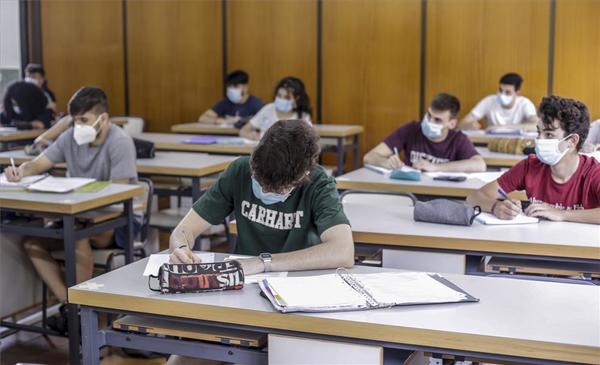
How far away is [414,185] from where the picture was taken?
403 cm

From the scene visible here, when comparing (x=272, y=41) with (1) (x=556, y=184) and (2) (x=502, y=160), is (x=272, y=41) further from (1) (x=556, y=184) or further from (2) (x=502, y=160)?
(1) (x=556, y=184)

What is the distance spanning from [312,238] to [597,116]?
5.67 meters

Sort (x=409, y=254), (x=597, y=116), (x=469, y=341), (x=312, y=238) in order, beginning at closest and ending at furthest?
(x=469, y=341) → (x=312, y=238) → (x=409, y=254) → (x=597, y=116)

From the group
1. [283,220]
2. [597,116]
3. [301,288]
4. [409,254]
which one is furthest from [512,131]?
[301,288]

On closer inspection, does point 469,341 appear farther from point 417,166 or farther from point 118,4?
point 118,4

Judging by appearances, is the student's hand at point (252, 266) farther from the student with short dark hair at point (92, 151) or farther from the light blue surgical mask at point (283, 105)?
the light blue surgical mask at point (283, 105)

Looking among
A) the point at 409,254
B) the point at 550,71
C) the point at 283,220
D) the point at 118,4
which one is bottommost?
the point at 409,254

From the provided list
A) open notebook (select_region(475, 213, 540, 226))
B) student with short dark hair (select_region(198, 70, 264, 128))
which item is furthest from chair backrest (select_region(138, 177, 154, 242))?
student with short dark hair (select_region(198, 70, 264, 128))

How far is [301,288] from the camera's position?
2143 mm

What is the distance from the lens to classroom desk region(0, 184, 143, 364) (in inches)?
137

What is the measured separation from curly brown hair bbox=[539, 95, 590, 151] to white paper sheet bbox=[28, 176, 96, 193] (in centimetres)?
223

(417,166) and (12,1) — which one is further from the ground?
(12,1)

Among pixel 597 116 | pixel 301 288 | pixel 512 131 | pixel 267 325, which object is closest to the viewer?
pixel 267 325

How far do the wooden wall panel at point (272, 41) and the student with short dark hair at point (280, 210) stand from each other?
5.92m
